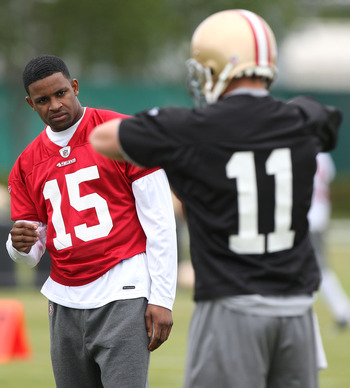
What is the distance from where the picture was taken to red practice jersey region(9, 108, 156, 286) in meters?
4.38

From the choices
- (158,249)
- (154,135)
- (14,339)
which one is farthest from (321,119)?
(14,339)

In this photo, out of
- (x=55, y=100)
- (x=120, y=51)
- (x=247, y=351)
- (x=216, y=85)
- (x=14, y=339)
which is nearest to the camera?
(x=247, y=351)

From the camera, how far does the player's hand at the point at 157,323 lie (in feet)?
14.1

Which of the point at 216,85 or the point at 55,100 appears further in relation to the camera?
the point at 55,100

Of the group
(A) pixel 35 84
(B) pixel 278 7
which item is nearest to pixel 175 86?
(B) pixel 278 7

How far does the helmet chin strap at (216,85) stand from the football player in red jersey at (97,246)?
0.92 m

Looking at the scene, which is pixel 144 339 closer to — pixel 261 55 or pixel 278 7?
Result: pixel 261 55

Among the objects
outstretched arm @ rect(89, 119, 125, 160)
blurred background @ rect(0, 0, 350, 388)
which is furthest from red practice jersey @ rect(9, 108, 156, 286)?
blurred background @ rect(0, 0, 350, 388)

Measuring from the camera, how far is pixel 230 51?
135 inches

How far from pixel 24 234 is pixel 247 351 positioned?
4.87 ft

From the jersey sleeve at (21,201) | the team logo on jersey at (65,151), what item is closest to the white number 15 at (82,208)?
the team logo on jersey at (65,151)

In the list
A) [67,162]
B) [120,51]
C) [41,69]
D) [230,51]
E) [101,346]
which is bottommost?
[120,51]

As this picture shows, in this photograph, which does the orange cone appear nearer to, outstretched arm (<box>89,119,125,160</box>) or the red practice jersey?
the red practice jersey

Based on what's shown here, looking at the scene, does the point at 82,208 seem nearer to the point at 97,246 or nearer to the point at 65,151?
the point at 97,246
